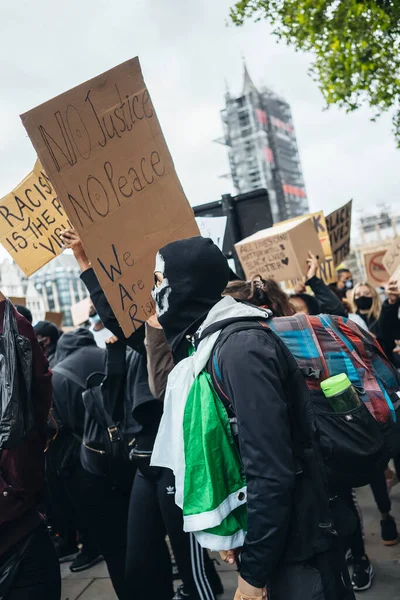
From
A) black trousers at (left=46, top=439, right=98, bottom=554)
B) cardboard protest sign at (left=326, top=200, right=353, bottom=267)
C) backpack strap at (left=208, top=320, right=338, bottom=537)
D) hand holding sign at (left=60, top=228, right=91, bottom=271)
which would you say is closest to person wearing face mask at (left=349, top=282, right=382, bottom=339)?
cardboard protest sign at (left=326, top=200, right=353, bottom=267)

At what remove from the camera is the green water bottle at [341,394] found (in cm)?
191

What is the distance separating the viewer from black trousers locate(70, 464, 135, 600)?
142 inches

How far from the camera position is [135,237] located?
296 centimetres

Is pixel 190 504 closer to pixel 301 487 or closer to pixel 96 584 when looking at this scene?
pixel 301 487

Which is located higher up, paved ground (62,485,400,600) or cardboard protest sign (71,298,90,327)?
cardboard protest sign (71,298,90,327)

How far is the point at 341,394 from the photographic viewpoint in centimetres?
191

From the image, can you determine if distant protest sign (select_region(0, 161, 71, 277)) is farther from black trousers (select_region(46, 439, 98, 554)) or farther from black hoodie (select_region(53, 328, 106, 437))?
black trousers (select_region(46, 439, 98, 554))

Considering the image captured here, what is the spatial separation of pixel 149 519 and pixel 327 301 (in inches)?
77.0

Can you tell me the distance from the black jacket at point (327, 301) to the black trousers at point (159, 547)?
5.71ft

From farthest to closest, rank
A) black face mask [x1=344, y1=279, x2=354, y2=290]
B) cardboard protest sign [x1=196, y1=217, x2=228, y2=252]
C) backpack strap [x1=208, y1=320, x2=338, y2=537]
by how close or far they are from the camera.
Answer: black face mask [x1=344, y1=279, x2=354, y2=290]
cardboard protest sign [x1=196, y1=217, x2=228, y2=252]
backpack strap [x1=208, y1=320, x2=338, y2=537]

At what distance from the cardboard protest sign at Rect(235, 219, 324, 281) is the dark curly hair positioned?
2310 mm

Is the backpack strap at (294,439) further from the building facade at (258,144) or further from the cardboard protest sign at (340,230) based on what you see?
the building facade at (258,144)

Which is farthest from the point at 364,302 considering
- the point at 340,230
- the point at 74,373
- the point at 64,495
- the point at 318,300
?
the point at 64,495

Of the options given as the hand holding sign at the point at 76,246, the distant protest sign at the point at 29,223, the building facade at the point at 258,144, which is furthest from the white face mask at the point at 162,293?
the building facade at the point at 258,144
